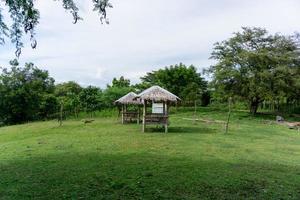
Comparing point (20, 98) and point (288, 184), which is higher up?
point (20, 98)

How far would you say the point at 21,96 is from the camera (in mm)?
33938

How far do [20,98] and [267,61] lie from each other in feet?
77.8

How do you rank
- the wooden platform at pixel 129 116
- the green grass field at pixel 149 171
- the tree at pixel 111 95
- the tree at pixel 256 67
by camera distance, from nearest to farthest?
1. the green grass field at pixel 149 171
2. the wooden platform at pixel 129 116
3. the tree at pixel 256 67
4. the tree at pixel 111 95

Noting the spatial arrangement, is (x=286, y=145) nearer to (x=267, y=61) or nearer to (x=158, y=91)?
(x=158, y=91)

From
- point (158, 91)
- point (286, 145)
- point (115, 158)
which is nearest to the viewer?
point (115, 158)

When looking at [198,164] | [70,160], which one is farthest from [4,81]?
[198,164]

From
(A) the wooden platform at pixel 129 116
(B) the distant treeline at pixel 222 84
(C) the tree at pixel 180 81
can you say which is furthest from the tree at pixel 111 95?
(A) the wooden platform at pixel 129 116

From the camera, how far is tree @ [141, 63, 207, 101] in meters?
39.6

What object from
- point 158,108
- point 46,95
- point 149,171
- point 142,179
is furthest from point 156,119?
point 46,95

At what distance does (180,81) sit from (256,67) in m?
11.0

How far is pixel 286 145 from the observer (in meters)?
15.3

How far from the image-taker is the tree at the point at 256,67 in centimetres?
2992

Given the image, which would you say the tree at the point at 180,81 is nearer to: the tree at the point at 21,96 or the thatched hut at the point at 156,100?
the tree at the point at 21,96

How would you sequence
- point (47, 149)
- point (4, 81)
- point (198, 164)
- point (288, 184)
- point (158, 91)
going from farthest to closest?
point (4, 81) < point (158, 91) < point (47, 149) < point (198, 164) < point (288, 184)
